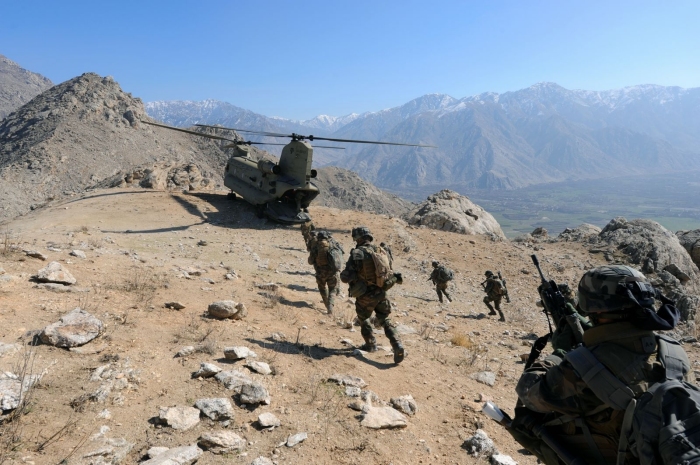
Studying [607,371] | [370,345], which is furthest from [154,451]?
[370,345]

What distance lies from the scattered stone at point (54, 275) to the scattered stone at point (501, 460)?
6.00 meters

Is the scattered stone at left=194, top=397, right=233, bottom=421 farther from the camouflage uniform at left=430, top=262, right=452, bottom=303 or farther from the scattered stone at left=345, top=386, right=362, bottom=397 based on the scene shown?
the camouflage uniform at left=430, top=262, right=452, bottom=303

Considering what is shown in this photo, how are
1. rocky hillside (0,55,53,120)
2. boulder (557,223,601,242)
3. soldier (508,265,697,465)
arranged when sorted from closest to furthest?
1. soldier (508,265,697,465)
2. boulder (557,223,601,242)
3. rocky hillside (0,55,53,120)

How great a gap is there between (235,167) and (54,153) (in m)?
29.8

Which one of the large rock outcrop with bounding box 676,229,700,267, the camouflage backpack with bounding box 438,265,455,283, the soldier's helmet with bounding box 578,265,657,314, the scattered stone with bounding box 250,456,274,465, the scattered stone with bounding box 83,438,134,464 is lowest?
the large rock outcrop with bounding box 676,229,700,267

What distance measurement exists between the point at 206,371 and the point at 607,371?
346 centimetres

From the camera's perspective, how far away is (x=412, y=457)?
12.6 feet

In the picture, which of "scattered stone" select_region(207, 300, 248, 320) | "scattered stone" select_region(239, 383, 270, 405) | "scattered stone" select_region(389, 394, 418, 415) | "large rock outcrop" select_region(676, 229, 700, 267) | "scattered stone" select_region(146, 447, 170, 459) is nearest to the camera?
"scattered stone" select_region(146, 447, 170, 459)

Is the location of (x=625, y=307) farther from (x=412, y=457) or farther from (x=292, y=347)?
(x=292, y=347)

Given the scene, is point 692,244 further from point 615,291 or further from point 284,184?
point 615,291

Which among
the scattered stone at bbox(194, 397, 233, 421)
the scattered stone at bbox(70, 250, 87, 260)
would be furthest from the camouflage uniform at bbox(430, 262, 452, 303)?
the scattered stone at bbox(194, 397, 233, 421)

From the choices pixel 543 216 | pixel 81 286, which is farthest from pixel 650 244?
pixel 543 216

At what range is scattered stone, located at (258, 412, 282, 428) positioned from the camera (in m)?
3.73

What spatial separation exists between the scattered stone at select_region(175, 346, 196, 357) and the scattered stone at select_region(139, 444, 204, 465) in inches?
62.2
